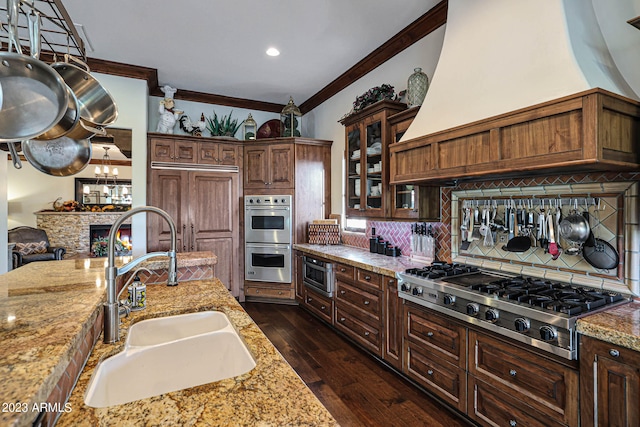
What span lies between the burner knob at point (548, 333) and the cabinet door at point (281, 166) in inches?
135

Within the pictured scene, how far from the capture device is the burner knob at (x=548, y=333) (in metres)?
1.54

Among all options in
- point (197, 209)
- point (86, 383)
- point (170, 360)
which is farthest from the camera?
point (197, 209)

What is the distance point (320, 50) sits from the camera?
3.53 metres

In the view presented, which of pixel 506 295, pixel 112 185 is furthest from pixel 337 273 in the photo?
pixel 112 185

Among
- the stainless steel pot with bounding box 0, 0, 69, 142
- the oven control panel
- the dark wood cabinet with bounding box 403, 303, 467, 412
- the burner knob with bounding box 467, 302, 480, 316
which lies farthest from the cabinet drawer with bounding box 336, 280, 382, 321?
the stainless steel pot with bounding box 0, 0, 69, 142

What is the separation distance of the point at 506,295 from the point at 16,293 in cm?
223

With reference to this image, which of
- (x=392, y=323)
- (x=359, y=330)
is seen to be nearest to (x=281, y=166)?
(x=359, y=330)

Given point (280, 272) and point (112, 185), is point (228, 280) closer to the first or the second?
point (280, 272)

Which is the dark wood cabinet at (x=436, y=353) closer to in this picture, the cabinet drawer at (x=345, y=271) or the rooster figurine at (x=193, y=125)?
the cabinet drawer at (x=345, y=271)

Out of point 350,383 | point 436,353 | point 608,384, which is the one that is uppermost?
point 608,384

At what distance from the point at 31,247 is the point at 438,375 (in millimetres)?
8324

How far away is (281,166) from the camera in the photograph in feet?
15.0

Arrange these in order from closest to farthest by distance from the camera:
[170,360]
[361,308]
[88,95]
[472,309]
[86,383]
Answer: [86,383] < [170,360] < [88,95] < [472,309] < [361,308]

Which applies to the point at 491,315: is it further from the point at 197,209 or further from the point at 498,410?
the point at 197,209
